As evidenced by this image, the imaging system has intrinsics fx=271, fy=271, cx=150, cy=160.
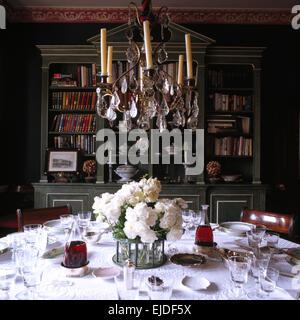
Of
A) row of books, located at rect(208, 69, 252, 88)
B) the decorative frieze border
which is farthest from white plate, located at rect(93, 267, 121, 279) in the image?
the decorative frieze border

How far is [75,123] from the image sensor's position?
3.36 metres

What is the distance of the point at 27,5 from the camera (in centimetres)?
354

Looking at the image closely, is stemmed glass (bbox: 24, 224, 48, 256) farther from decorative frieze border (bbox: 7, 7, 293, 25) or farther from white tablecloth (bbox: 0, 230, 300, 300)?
decorative frieze border (bbox: 7, 7, 293, 25)

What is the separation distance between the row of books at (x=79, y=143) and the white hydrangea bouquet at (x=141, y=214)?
224 cm

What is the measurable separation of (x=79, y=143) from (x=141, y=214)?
2.52 metres

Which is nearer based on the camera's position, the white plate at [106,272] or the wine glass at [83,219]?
the white plate at [106,272]

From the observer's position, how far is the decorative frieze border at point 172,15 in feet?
11.7

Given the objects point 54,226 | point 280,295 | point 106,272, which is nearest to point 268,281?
point 280,295

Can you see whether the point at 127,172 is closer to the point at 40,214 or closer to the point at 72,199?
the point at 72,199

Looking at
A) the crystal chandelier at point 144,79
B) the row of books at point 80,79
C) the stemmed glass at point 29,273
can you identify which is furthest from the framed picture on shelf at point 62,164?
the stemmed glass at point 29,273

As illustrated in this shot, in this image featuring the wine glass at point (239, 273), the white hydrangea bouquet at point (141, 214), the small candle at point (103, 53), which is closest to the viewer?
the wine glass at point (239, 273)

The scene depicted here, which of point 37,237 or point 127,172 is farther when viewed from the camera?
point 127,172

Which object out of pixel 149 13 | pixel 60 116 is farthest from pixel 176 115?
pixel 60 116

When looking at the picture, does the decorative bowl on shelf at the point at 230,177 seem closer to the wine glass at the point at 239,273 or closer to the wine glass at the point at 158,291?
the wine glass at the point at 239,273
